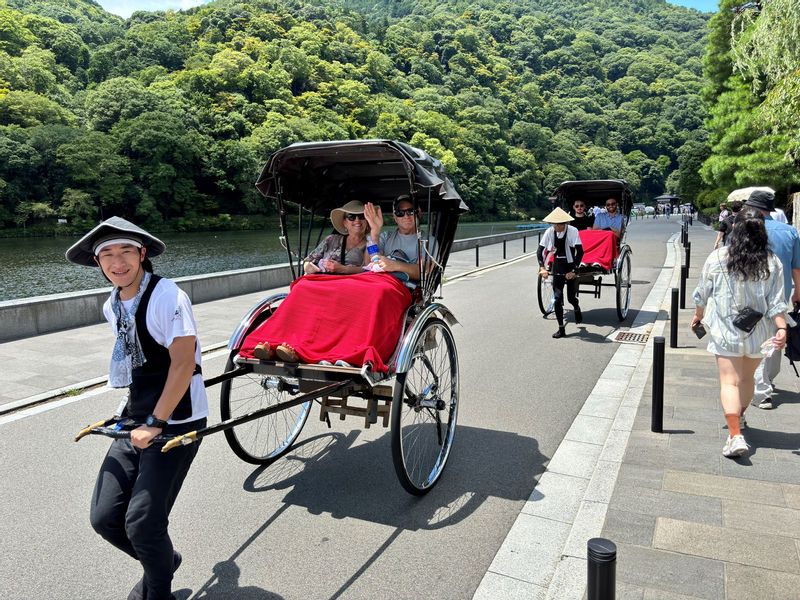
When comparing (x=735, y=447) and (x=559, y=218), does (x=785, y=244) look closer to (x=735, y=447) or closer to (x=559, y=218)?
(x=735, y=447)

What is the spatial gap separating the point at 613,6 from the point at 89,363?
731 ft

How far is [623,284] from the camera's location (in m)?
10.7

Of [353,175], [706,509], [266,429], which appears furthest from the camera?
[353,175]

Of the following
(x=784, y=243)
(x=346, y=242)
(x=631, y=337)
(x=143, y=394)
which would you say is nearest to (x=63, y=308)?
(x=346, y=242)

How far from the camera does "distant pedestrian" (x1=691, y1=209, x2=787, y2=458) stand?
4.25 m

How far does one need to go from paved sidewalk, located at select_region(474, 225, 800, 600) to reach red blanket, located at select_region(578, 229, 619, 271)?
417 centimetres

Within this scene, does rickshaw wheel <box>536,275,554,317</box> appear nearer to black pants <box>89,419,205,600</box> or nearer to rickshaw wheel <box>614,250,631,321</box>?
rickshaw wheel <box>614,250,631,321</box>

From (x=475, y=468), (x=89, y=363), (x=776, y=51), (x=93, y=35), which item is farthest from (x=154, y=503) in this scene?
(x=93, y=35)

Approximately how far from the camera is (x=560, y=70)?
506ft

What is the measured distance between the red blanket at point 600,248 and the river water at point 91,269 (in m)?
21.1

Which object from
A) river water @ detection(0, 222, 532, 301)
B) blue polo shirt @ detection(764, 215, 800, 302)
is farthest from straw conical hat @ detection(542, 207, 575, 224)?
river water @ detection(0, 222, 532, 301)

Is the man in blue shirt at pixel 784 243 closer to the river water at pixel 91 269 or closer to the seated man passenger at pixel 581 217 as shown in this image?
the seated man passenger at pixel 581 217

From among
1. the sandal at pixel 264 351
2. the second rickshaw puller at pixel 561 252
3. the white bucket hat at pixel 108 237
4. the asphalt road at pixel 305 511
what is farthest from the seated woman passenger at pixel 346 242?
the second rickshaw puller at pixel 561 252

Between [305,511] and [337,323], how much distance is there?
1.20 metres
